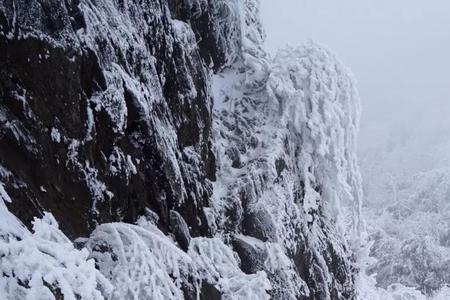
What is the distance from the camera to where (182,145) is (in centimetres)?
903

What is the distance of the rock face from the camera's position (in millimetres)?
5359

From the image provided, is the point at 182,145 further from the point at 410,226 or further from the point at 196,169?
the point at 410,226

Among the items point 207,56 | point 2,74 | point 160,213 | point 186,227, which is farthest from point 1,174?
point 207,56

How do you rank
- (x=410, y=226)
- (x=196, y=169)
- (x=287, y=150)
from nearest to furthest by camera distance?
(x=196, y=169), (x=287, y=150), (x=410, y=226)

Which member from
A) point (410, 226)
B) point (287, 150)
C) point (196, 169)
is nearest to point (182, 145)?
point (196, 169)

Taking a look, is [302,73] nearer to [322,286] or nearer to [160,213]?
[322,286]

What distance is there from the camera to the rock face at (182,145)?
536 centimetres

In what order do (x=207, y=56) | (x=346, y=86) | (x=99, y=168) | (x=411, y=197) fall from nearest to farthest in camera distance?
(x=99, y=168) → (x=207, y=56) → (x=346, y=86) → (x=411, y=197)

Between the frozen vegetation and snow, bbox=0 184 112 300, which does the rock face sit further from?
snow, bbox=0 184 112 300

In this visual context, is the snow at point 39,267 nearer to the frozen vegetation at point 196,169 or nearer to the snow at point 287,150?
the frozen vegetation at point 196,169

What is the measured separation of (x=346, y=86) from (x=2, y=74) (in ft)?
32.4

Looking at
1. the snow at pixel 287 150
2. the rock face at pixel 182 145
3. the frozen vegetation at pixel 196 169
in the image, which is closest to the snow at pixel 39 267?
the frozen vegetation at pixel 196 169

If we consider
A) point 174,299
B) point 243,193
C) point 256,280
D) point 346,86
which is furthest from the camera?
point 346,86

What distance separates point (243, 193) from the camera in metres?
10.5
